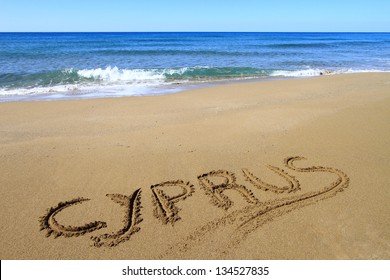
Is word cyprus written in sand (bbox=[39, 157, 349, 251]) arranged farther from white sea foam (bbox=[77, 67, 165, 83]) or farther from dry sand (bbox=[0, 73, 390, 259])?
white sea foam (bbox=[77, 67, 165, 83])

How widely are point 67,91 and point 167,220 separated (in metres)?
8.39

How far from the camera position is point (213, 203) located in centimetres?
326

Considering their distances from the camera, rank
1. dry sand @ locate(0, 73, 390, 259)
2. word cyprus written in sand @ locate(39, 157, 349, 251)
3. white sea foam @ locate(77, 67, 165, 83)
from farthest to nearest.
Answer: white sea foam @ locate(77, 67, 165, 83), word cyprus written in sand @ locate(39, 157, 349, 251), dry sand @ locate(0, 73, 390, 259)

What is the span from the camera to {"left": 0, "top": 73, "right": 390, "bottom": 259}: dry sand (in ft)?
8.82

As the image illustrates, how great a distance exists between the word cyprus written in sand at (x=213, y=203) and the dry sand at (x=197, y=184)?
14 mm

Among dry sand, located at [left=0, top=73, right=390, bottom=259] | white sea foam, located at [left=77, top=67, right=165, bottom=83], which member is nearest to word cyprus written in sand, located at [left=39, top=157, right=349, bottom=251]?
dry sand, located at [left=0, top=73, right=390, bottom=259]

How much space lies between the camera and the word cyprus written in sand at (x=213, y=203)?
111 inches

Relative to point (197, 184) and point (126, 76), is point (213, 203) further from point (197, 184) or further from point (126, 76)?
point (126, 76)

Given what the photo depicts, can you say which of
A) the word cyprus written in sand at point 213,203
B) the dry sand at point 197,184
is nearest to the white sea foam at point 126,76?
the dry sand at point 197,184

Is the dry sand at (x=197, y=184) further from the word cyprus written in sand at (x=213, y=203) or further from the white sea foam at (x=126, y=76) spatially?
the white sea foam at (x=126, y=76)

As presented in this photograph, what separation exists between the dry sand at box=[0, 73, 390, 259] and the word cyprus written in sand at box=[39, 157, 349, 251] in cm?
1

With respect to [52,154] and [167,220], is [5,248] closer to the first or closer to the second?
[167,220]

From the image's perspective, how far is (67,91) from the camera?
9.93 m
